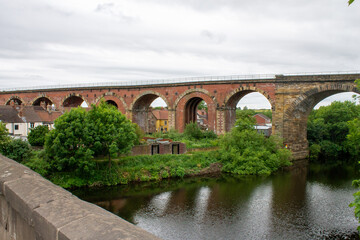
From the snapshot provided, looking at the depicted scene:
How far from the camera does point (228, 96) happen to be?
3141 centimetres

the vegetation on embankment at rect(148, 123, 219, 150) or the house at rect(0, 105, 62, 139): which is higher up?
the house at rect(0, 105, 62, 139)

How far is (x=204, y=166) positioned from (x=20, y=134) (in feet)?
58.2

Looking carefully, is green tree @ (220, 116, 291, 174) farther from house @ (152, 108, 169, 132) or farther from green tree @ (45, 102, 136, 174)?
house @ (152, 108, 169, 132)

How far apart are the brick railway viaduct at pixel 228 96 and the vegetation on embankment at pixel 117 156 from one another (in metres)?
3.56

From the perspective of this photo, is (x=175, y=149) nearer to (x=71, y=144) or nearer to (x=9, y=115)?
(x=71, y=144)

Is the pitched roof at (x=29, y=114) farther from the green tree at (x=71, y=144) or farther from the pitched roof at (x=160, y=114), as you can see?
the pitched roof at (x=160, y=114)

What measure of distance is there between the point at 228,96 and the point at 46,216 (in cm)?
3010

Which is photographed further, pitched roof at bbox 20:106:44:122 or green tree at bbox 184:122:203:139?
green tree at bbox 184:122:203:139

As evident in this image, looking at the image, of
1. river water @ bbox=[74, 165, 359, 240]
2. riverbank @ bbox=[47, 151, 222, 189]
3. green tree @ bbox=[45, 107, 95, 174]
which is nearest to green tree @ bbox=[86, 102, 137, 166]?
green tree @ bbox=[45, 107, 95, 174]

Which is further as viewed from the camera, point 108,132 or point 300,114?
point 300,114

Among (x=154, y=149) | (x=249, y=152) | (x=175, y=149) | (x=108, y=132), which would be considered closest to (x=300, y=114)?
(x=249, y=152)

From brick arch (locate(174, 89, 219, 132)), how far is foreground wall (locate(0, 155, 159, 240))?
29.9 metres

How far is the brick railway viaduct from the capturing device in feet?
91.4

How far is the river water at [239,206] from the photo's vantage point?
13.6 metres
